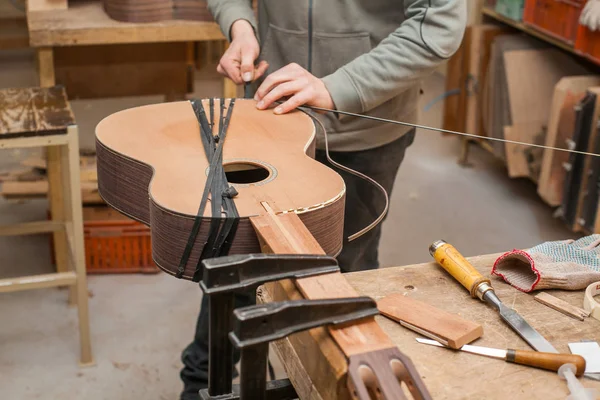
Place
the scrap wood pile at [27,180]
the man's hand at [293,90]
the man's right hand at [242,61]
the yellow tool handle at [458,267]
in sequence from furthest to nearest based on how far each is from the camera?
the scrap wood pile at [27,180]
the man's right hand at [242,61]
the man's hand at [293,90]
the yellow tool handle at [458,267]

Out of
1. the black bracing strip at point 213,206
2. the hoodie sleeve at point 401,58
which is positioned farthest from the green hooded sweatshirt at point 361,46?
the black bracing strip at point 213,206

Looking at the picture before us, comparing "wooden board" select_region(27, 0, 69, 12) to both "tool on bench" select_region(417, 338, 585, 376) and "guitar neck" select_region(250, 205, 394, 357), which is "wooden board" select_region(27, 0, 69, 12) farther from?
"tool on bench" select_region(417, 338, 585, 376)

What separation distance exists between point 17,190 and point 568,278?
6.63ft

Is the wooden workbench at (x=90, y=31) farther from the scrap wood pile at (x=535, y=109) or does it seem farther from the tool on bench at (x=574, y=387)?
the tool on bench at (x=574, y=387)

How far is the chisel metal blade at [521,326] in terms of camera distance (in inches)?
36.0

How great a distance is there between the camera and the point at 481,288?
1.01 m

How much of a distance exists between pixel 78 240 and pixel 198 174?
989 mm

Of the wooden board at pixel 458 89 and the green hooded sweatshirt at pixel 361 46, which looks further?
the wooden board at pixel 458 89

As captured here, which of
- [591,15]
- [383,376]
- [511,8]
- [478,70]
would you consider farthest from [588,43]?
[383,376]

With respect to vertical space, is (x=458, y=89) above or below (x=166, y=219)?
below

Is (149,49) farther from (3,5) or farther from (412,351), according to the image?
(412,351)

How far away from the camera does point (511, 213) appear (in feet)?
9.45

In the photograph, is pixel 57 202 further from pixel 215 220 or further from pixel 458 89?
pixel 458 89

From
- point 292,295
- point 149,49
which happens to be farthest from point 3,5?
point 292,295
